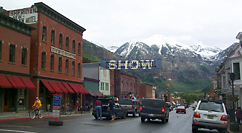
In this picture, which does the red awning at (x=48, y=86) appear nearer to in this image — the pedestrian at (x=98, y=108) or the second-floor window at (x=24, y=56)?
the second-floor window at (x=24, y=56)

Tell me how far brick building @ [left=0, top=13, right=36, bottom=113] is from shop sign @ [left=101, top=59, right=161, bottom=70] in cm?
2343

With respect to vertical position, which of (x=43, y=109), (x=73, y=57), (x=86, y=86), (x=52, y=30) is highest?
(x=52, y=30)

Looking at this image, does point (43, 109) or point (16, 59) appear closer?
point (16, 59)

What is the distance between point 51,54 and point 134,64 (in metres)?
19.4

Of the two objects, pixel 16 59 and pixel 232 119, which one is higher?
pixel 16 59

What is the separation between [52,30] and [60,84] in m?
7.87

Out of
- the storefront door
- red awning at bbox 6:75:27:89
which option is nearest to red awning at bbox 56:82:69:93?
red awning at bbox 6:75:27:89

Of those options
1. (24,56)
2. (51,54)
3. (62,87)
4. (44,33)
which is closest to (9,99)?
(24,56)

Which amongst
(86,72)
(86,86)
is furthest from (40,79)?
(86,72)

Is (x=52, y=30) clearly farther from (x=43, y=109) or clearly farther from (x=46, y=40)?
(x=43, y=109)

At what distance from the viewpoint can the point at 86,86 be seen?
175 ft

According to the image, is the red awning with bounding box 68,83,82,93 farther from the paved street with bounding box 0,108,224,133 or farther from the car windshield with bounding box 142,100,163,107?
the paved street with bounding box 0,108,224,133

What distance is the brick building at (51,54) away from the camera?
121ft

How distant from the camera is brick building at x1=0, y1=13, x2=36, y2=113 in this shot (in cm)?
3047
